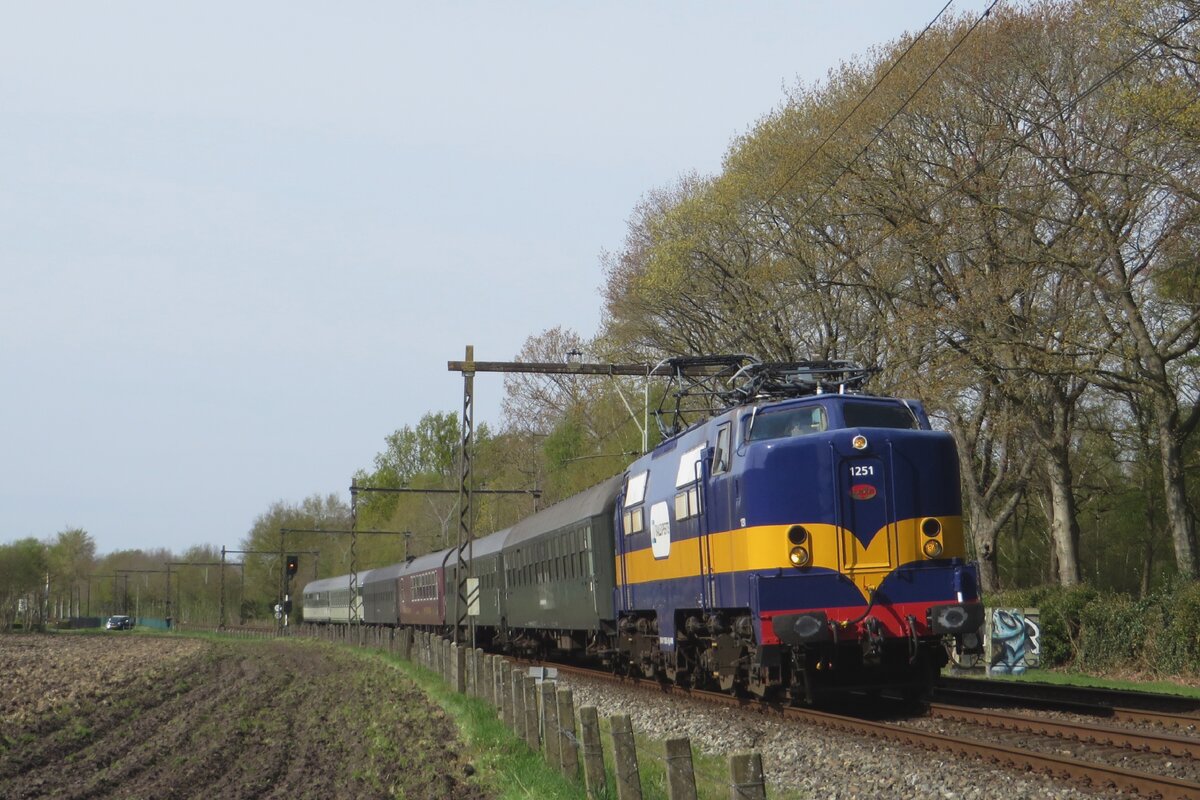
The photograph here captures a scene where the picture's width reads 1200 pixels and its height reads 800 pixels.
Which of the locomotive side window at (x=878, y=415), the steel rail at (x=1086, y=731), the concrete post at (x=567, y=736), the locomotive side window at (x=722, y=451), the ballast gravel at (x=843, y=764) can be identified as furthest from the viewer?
the locomotive side window at (x=722, y=451)

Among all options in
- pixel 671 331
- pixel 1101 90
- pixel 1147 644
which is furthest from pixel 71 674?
pixel 1101 90

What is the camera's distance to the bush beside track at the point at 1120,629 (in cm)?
2380

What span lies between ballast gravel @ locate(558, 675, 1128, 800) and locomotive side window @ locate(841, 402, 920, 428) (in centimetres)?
389

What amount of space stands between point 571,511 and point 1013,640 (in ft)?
32.5

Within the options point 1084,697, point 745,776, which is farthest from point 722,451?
point 745,776

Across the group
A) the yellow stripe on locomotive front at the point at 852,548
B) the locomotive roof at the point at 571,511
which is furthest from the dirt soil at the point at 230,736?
the locomotive roof at the point at 571,511

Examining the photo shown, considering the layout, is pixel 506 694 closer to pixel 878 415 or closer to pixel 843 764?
pixel 843 764

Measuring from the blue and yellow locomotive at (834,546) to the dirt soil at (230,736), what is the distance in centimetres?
411

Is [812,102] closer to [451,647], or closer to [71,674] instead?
[451,647]

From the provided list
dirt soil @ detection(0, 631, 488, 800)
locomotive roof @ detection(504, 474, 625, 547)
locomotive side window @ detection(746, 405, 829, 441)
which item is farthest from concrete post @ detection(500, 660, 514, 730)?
locomotive roof @ detection(504, 474, 625, 547)

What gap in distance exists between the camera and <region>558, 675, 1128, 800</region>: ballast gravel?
10711 mm

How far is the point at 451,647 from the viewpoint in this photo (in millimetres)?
26750

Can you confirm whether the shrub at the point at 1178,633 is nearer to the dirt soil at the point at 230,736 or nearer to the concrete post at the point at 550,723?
the dirt soil at the point at 230,736

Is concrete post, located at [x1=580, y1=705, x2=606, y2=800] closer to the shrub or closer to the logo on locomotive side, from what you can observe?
the logo on locomotive side
